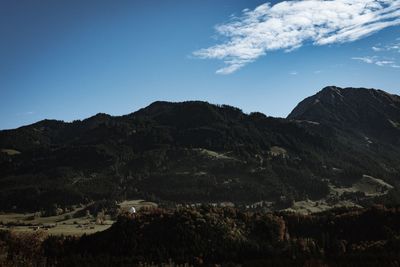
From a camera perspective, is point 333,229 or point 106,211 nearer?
point 333,229

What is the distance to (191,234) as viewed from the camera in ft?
236

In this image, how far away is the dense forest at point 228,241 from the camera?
62.9 m

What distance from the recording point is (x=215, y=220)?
250 feet

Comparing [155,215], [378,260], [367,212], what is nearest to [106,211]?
[155,215]

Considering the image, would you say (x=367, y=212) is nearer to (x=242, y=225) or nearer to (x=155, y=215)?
(x=242, y=225)

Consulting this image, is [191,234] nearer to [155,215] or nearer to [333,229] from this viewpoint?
[155,215]

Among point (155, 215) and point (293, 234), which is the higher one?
point (155, 215)

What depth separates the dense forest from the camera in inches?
2478

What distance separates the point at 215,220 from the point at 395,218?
30.5 metres

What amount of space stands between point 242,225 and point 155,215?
15.0m

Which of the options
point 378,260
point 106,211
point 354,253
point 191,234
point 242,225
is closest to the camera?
point 378,260

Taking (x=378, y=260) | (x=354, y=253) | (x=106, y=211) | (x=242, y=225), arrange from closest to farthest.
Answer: (x=378, y=260), (x=354, y=253), (x=242, y=225), (x=106, y=211)

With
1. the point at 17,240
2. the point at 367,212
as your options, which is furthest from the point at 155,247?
the point at 367,212

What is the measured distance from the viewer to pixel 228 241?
69.8m
